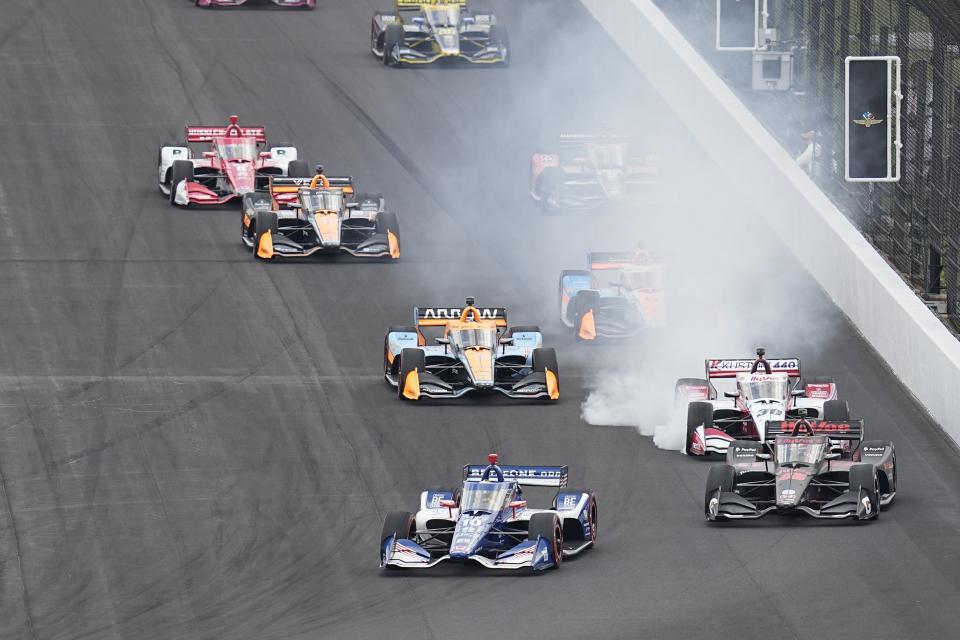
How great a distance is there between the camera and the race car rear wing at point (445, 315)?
3331cm

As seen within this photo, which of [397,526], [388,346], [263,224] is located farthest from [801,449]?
[263,224]

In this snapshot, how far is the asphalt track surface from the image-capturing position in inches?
939

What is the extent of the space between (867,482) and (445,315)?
28.8 feet

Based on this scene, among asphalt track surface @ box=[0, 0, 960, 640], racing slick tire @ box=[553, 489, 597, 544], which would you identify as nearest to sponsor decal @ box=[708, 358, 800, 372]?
asphalt track surface @ box=[0, 0, 960, 640]

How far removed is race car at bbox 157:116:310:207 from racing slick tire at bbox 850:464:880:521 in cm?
1772

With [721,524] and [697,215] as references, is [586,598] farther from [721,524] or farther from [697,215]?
[697,215]

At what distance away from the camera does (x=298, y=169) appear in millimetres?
42344

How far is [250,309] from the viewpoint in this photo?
36406mm

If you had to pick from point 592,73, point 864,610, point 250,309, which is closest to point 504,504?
point 864,610

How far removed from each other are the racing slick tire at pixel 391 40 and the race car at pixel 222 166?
831 cm

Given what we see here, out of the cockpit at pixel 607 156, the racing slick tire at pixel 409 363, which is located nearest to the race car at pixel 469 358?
the racing slick tire at pixel 409 363

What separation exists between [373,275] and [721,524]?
518 inches

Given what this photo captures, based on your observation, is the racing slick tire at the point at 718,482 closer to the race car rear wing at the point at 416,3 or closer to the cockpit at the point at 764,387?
the cockpit at the point at 764,387

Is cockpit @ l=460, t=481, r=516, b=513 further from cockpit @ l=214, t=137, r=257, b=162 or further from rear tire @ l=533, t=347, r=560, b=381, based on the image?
cockpit @ l=214, t=137, r=257, b=162
